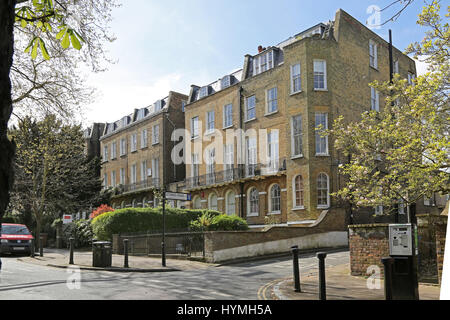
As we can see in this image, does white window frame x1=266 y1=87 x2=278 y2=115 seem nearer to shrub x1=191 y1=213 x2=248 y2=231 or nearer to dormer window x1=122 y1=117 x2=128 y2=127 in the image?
shrub x1=191 y1=213 x2=248 y2=231

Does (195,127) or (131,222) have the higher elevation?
(195,127)

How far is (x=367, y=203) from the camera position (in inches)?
510

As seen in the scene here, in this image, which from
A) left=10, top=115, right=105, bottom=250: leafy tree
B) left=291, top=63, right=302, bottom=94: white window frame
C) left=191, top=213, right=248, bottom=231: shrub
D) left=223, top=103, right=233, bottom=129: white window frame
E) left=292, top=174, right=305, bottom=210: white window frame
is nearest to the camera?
left=191, top=213, right=248, bottom=231: shrub

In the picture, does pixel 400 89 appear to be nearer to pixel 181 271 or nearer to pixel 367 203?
pixel 367 203

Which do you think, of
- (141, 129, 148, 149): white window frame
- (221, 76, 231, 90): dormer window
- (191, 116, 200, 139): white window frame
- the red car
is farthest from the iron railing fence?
(141, 129, 148, 149): white window frame

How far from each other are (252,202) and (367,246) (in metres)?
18.4

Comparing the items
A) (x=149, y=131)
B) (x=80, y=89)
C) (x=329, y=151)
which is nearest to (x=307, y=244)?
(x=329, y=151)

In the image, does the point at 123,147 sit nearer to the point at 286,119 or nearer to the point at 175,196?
the point at 286,119

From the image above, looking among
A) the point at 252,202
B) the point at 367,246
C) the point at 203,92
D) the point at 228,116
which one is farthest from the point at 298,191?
the point at 203,92

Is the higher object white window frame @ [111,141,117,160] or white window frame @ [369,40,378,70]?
white window frame @ [369,40,378,70]

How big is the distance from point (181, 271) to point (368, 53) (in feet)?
68.2

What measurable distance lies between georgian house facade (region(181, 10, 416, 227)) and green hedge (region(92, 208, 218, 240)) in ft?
21.3

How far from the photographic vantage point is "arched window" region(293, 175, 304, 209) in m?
25.8

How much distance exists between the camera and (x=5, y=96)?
2627mm
